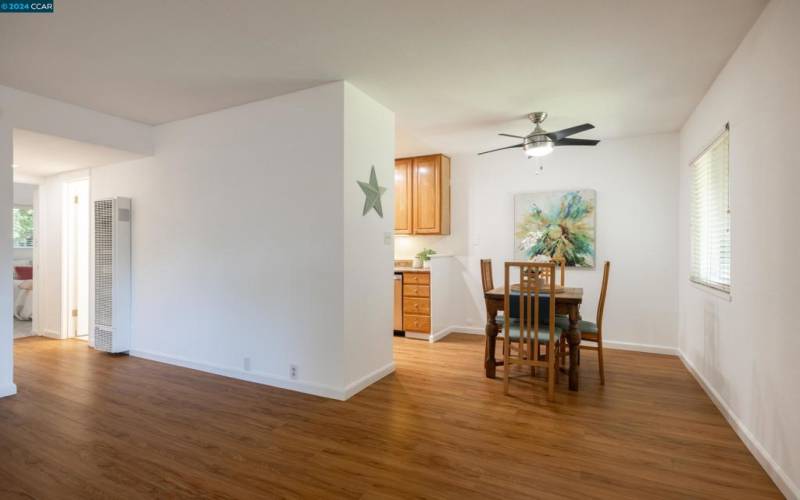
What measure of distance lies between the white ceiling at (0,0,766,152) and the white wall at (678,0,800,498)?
0.31 meters

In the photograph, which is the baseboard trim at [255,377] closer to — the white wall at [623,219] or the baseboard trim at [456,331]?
the baseboard trim at [456,331]

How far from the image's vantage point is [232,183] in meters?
3.74

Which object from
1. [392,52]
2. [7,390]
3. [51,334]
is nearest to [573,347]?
[392,52]

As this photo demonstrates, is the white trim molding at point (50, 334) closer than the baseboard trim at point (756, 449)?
No

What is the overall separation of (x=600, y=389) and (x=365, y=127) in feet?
9.92

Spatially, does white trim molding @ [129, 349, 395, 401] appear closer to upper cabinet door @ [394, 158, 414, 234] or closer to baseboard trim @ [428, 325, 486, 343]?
baseboard trim @ [428, 325, 486, 343]

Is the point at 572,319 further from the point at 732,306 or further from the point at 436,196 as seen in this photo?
the point at 436,196

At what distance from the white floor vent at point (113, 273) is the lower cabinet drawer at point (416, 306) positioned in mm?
3260

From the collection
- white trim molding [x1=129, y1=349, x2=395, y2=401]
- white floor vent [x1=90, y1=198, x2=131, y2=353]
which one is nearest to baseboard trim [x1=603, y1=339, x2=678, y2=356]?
white trim molding [x1=129, y1=349, x2=395, y2=401]

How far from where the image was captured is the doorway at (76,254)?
5320 mm

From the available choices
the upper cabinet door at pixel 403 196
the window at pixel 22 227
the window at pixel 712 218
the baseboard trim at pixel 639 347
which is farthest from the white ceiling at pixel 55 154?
the baseboard trim at pixel 639 347

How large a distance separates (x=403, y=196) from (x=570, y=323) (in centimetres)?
314

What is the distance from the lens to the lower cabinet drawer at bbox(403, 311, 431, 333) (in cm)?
525

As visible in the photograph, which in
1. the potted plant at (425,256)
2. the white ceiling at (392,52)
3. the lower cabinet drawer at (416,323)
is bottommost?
the lower cabinet drawer at (416,323)
